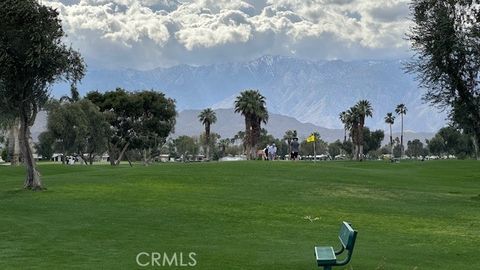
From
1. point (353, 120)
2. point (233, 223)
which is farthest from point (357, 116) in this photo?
point (233, 223)

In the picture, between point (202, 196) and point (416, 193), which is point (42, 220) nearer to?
point (202, 196)

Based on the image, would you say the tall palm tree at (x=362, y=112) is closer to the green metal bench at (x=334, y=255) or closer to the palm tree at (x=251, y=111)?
the palm tree at (x=251, y=111)

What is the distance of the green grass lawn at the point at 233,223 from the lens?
13.1 meters

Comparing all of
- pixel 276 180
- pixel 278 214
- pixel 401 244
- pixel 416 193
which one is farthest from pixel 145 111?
pixel 401 244

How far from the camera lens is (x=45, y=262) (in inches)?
480

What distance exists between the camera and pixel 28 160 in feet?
102

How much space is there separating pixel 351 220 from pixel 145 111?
7310 cm

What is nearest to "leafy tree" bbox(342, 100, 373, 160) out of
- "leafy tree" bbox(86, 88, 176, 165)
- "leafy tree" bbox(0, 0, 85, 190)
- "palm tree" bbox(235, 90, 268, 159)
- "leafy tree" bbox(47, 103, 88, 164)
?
"palm tree" bbox(235, 90, 268, 159)

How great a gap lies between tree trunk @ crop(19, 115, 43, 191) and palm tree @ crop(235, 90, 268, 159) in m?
74.7

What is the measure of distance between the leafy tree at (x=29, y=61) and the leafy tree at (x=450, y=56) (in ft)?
56.8

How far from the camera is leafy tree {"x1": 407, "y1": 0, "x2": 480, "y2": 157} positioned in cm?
2998

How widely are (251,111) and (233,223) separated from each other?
89.2m

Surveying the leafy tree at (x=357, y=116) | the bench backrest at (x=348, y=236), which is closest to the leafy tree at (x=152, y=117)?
the leafy tree at (x=357, y=116)

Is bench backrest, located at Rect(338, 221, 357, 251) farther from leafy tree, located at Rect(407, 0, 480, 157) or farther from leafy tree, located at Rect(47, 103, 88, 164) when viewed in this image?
leafy tree, located at Rect(47, 103, 88, 164)
